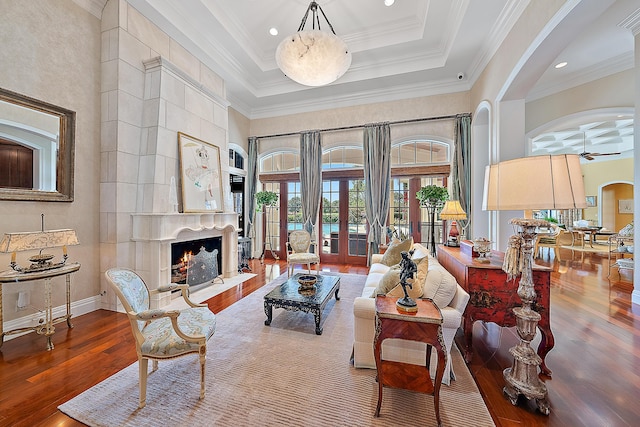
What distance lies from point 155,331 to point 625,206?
53.0 ft

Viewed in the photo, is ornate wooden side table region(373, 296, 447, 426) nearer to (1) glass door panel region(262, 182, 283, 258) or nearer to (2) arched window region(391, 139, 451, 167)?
(2) arched window region(391, 139, 451, 167)

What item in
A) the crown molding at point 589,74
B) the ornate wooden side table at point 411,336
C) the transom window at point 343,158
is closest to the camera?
the ornate wooden side table at point 411,336

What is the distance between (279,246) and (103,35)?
5137mm

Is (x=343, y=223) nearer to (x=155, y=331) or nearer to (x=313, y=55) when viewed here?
(x=313, y=55)

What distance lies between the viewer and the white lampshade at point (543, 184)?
4.80 ft

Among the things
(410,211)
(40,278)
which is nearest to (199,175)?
(40,278)

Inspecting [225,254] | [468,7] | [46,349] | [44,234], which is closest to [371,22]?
[468,7]

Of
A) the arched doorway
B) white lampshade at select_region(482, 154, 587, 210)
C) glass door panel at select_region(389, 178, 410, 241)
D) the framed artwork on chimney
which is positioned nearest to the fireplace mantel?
the framed artwork on chimney

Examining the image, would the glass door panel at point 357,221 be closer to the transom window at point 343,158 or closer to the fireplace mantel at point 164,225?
the transom window at point 343,158

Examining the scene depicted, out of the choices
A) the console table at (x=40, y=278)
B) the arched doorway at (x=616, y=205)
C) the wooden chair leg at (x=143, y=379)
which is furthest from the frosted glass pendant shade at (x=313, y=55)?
the arched doorway at (x=616, y=205)

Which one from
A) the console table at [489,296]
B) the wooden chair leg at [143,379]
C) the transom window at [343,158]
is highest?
the transom window at [343,158]

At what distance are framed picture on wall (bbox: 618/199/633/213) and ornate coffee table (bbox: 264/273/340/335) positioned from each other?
14.1 meters

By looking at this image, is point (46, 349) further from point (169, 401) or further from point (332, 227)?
point (332, 227)

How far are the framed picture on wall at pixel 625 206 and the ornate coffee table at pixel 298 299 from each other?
14145 mm
